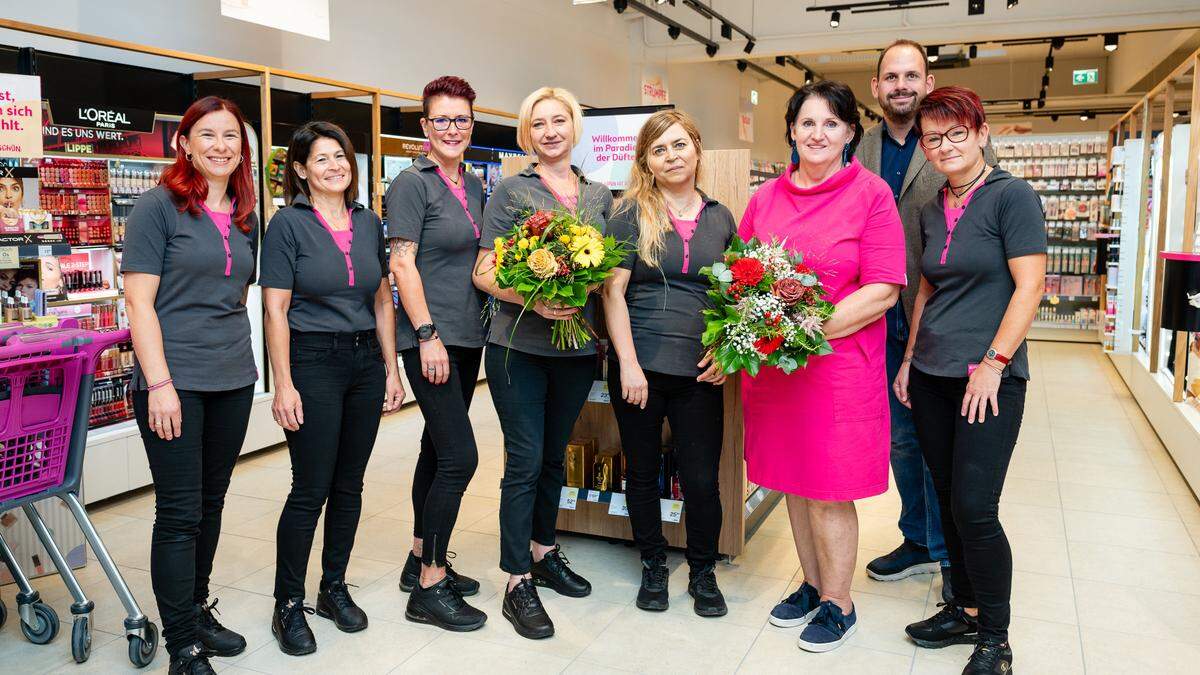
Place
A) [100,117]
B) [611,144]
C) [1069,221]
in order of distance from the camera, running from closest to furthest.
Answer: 1. [611,144]
2. [100,117]
3. [1069,221]

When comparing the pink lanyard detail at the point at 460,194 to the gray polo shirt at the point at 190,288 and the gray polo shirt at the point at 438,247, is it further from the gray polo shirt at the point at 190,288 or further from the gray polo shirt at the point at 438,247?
the gray polo shirt at the point at 190,288

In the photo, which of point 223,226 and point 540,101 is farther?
point 540,101

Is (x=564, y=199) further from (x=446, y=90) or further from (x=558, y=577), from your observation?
(x=558, y=577)

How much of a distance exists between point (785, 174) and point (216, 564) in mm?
2761

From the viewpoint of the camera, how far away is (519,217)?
3.00m

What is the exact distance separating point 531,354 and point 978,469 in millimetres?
1433

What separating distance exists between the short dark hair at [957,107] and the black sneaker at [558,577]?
2.07m

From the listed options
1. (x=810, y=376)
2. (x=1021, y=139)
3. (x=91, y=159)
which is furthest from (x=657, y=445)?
(x=1021, y=139)

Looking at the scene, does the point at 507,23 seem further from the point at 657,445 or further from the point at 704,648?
the point at 704,648

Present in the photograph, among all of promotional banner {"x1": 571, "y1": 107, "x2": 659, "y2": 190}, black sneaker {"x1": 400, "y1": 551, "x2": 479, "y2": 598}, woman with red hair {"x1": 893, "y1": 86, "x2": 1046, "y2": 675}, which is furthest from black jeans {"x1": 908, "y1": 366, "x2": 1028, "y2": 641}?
black sneaker {"x1": 400, "y1": 551, "x2": 479, "y2": 598}

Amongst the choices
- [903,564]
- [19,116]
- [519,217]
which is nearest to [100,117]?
[19,116]

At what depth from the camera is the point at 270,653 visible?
3.03 metres

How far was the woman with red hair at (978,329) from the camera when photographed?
265 centimetres

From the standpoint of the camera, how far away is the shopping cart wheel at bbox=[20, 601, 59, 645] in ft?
10.2
